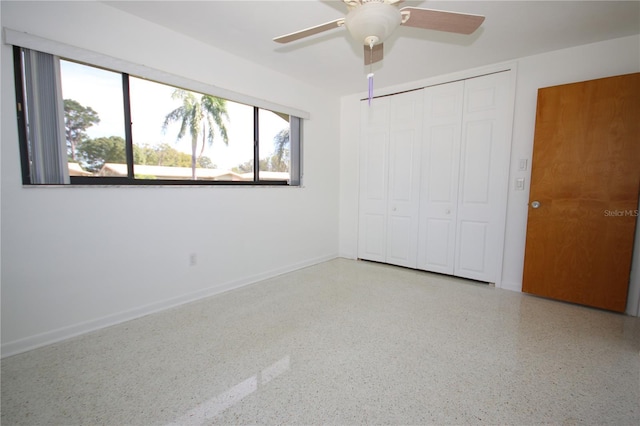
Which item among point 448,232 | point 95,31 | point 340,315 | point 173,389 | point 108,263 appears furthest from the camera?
point 448,232

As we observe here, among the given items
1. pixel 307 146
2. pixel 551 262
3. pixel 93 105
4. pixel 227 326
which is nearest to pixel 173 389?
pixel 227 326

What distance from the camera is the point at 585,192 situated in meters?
2.58

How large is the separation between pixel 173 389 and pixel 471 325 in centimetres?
222

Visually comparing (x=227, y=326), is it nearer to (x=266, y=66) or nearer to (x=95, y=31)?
→ (x=95, y=31)

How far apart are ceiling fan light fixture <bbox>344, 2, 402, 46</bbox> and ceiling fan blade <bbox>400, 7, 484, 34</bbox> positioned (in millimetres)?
100

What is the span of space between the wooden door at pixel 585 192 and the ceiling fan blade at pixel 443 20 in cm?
180

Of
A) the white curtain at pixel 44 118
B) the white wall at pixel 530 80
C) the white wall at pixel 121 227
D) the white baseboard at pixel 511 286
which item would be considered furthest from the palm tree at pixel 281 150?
the white baseboard at pixel 511 286

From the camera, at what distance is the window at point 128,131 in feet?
6.12

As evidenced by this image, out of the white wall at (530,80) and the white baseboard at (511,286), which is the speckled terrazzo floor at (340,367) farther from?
the white wall at (530,80)

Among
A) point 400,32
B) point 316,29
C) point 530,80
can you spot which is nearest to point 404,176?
point 530,80

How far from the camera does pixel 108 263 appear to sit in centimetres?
218

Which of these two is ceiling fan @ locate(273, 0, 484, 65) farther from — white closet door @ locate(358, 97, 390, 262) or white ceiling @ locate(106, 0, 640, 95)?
white closet door @ locate(358, 97, 390, 262)

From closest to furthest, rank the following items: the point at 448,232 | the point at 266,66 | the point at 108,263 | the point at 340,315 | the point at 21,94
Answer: the point at 21,94 → the point at 108,263 → the point at 340,315 → the point at 266,66 → the point at 448,232

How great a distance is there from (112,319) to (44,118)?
62.1 inches
